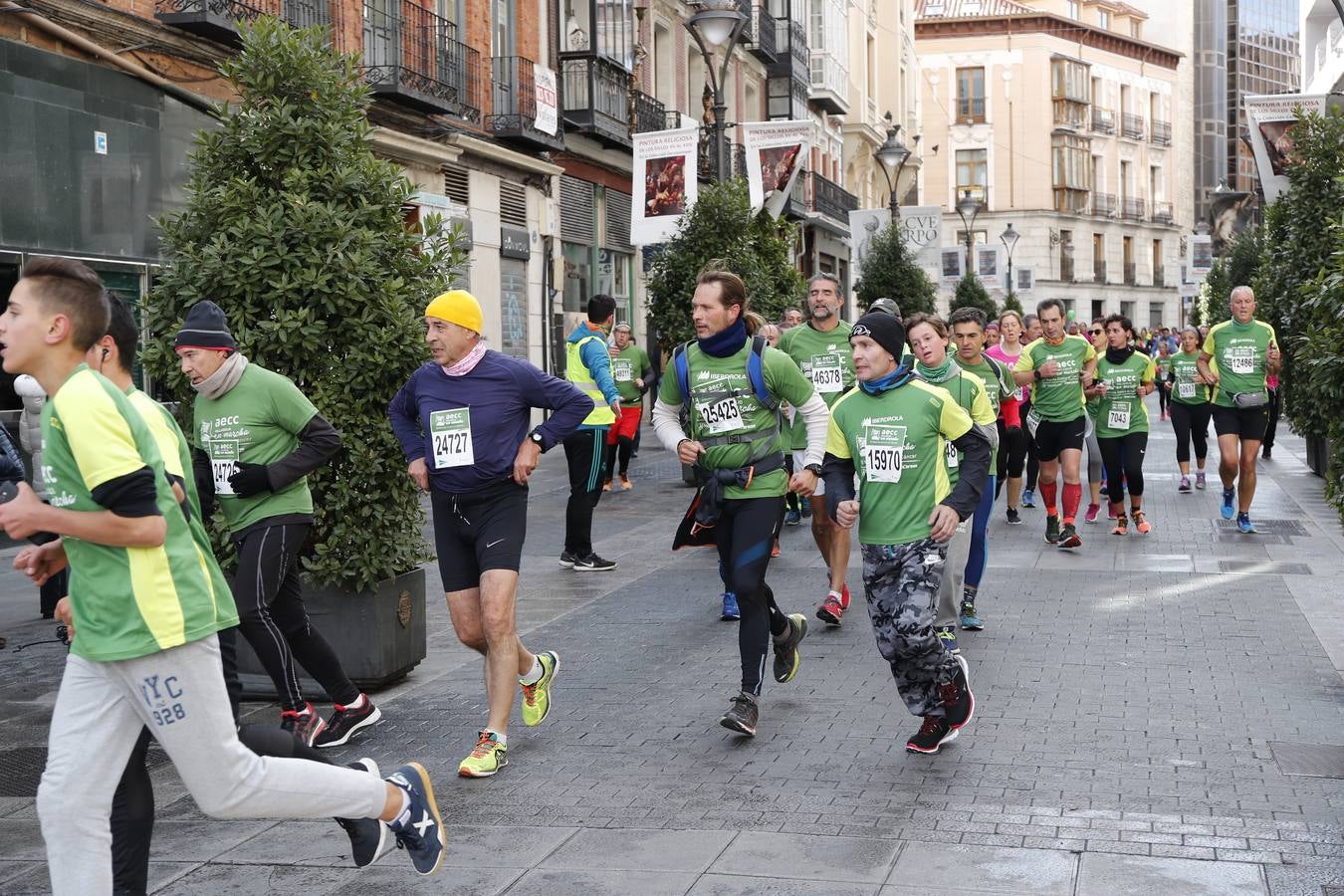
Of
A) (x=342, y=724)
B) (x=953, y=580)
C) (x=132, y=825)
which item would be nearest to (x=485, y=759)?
(x=342, y=724)

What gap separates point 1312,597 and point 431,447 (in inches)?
239

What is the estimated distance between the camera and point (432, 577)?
11445 millimetres

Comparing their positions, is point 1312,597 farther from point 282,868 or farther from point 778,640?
point 282,868

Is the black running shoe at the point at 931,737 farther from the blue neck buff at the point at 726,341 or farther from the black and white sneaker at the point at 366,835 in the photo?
the black and white sneaker at the point at 366,835

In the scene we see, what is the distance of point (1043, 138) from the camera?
3076 inches

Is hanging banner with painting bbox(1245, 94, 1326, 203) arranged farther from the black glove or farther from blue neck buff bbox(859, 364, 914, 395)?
the black glove

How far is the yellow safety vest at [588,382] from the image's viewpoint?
485 inches

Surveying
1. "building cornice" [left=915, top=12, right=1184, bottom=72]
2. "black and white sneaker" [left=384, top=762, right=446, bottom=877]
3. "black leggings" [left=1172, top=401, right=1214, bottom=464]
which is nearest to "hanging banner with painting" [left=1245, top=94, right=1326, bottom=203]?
"black leggings" [left=1172, top=401, right=1214, bottom=464]

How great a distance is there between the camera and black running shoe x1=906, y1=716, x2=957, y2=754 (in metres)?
6.09

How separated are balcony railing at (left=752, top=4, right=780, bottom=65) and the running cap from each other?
32.6 m

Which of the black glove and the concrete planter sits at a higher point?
the black glove

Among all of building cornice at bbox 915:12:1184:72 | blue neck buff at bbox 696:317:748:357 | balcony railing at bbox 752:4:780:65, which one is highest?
building cornice at bbox 915:12:1184:72

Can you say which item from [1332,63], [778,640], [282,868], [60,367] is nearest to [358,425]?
[778,640]

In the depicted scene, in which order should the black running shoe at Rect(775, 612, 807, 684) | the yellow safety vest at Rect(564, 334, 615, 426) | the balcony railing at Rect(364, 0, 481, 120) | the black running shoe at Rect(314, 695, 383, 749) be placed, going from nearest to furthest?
the black running shoe at Rect(314, 695, 383, 749)
the black running shoe at Rect(775, 612, 807, 684)
the yellow safety vest at Rect(564, 334, 615, 426)
the balcony railing at Rect(364, 0, 481, 120)
